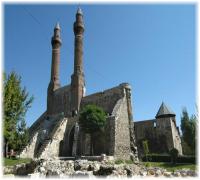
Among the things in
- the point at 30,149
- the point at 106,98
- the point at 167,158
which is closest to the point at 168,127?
the point at 167,158

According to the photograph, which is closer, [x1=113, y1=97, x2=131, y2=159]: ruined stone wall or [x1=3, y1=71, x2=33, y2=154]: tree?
[x1=3, y1=71, x2=33, y2=154]: tree

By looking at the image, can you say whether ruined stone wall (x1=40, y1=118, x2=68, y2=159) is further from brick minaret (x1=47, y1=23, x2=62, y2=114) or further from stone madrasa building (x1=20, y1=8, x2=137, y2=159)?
brick minaret (x1=47, y1=23, x2=62, y2=114)

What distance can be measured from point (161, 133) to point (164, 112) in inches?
110

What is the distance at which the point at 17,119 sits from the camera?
19.5m

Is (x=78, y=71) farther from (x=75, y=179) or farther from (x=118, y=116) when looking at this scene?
(x=75, y=179)

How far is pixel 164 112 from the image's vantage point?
37375 mm

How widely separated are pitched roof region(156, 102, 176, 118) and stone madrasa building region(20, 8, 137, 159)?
485 cm

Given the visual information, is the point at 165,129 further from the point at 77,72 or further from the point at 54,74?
the point at 54,74

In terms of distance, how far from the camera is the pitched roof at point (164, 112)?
37.0m

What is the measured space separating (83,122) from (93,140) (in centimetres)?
385

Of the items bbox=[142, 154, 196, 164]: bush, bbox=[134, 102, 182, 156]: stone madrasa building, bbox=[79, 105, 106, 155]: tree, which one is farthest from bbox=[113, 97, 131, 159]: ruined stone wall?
bbox=[134, 102, 182, 156]: stone madrasa building

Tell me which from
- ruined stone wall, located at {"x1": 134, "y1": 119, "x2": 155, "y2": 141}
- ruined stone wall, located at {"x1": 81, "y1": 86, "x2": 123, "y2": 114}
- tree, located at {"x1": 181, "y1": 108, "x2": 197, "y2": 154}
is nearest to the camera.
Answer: tree, located at {"x1": 181, "y1": 108, "x2": 197, "y2": 154}

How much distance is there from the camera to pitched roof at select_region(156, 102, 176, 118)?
36969 millimetres

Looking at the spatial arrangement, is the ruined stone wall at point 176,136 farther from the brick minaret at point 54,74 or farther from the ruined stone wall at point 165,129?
the brick minaret at point 54,74
